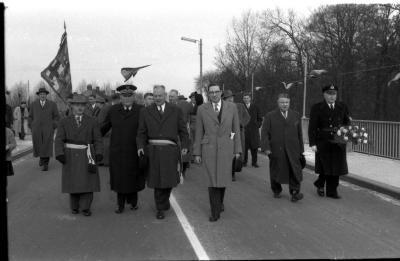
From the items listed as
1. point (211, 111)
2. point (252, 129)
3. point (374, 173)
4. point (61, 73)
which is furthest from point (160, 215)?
point (61, 73)

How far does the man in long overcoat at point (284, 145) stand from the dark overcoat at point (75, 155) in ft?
9.48

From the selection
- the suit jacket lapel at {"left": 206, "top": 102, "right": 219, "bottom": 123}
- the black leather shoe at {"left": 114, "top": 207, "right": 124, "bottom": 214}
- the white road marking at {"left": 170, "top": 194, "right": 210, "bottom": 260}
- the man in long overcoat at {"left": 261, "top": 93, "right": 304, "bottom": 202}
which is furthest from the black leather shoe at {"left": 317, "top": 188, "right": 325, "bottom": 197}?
the black leather shoe at {"left": 114, "top": 207, "right": 124, "bottom": 214}

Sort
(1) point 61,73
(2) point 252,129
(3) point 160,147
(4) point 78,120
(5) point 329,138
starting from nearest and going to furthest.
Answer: (3) point 160,147 → (4) point 78,120 → (5) point 329,138 → (2) point 252,129 → (1) point 61,73

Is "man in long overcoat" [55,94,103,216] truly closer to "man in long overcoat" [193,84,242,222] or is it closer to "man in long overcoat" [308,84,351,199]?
"man in long overcoat" [193,84,242,222]

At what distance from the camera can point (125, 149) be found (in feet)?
23.3

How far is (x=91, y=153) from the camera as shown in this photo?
7059 millimetres

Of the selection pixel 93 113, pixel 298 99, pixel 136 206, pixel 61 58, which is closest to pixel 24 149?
pixel 61 58

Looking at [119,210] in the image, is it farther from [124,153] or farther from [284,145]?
[284,145]

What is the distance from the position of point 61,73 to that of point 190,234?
9.09 metres

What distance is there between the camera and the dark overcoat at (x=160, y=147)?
679 centimetres

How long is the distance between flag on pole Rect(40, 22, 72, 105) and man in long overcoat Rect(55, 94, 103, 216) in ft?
20.3

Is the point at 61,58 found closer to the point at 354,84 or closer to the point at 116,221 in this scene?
the point at 116,221

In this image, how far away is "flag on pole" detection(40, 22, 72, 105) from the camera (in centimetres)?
1308

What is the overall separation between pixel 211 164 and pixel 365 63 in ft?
111
